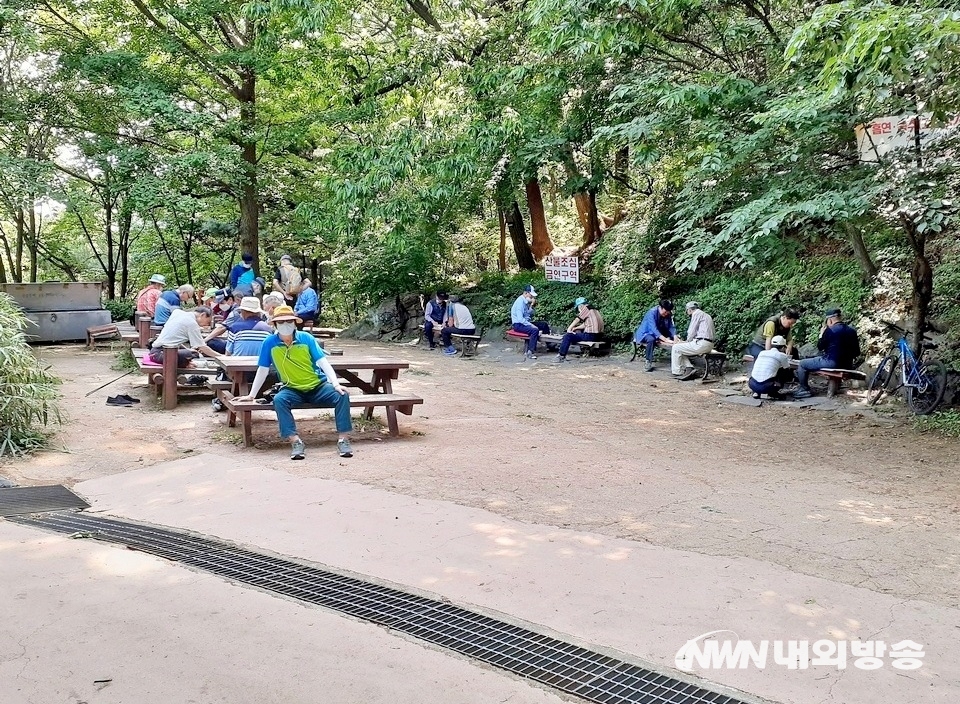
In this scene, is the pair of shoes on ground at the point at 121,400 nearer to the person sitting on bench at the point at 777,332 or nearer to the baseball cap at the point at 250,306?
the baseball cap at the point at 250,306

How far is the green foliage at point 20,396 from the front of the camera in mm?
7301

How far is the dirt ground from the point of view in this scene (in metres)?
5.09

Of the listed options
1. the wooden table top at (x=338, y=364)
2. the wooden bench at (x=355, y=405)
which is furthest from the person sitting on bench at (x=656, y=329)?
the wooden bench at (x=355, y=405)

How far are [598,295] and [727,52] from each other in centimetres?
659

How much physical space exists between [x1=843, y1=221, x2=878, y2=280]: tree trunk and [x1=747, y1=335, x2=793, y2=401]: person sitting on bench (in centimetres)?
175

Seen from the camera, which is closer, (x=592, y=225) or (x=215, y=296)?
(x=215, y=296)

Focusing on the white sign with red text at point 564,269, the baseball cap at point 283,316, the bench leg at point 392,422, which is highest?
the white sign with red text at point 564,269

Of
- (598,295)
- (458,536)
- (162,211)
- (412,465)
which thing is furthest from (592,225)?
(458,536)

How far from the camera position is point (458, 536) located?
502 centimetres

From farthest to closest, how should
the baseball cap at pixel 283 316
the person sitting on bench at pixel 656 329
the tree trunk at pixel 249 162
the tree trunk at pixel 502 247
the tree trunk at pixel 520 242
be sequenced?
the tree trunk at pixel 502 247, the tree trunk at pixel 520 242, the tree trunk at pixel 249 162, the person sitting on bench at pixel 656 329, the baseball cap at pixel 283 316

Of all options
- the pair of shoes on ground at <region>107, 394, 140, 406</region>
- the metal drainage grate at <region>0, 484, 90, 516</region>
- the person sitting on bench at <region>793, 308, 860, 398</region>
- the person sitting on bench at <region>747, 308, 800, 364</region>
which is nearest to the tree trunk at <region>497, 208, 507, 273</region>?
the person sitting on bench at <region>747, 308, 800, 364</region>

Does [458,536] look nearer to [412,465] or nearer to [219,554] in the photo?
[219,554]

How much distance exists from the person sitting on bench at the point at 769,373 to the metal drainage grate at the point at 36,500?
28.0 feet

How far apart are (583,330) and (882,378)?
6.11 m
